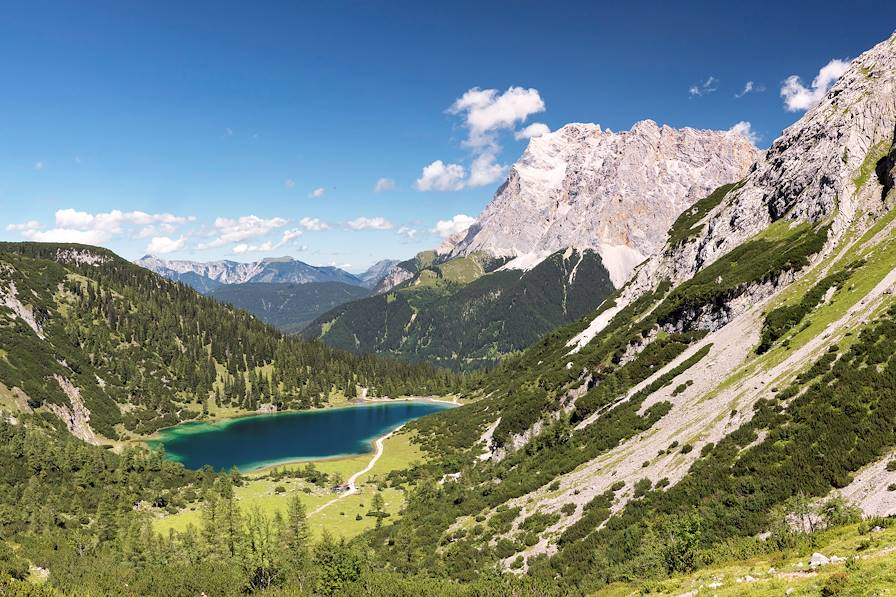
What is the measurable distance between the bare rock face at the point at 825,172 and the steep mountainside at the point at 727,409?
15.3 inches

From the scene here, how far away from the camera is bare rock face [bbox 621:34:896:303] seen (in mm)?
76938

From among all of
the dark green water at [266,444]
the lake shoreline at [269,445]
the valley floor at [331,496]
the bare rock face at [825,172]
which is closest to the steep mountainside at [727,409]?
the bare rock face at [825,172]

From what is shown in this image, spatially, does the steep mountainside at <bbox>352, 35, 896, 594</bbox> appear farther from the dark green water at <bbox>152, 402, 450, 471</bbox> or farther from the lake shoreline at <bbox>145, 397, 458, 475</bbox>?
the dark green water at <bbox>152, 402, 450, 471</bbox>

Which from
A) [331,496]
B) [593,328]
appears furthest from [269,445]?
[593,328]

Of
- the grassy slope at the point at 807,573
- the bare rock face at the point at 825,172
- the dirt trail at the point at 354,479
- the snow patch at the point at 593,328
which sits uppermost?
the bare rock face at the point at 825,172

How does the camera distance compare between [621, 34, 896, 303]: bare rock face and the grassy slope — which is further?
[621, 34, 896, 303]: bare rock face

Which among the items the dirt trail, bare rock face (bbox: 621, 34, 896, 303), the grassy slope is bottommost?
the dirt trail

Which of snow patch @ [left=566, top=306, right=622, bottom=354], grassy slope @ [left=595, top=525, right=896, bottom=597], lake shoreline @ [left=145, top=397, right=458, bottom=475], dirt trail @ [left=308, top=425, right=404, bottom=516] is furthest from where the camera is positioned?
lake shoreline @ [left=145, top=397, right=458, bottom=475]

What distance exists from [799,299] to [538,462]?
1567 inches

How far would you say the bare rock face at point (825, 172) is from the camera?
7694cm

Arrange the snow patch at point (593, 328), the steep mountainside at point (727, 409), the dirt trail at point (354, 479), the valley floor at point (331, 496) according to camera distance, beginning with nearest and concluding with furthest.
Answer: the steep mountainside at point (727, 409) < the valley floor at point (331, 496) < the dirt trail at point (354, 479) < the snow patch at point (593, 328)

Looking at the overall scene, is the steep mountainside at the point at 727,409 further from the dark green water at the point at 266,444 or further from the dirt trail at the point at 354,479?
the dark green water at the point at 266,444

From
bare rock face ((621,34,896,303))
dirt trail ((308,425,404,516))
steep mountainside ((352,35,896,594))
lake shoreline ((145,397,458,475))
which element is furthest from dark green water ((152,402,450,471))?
bare rock face ((621,34,896,303))

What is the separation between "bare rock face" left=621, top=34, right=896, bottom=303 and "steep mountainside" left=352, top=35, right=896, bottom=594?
1.28 ft
